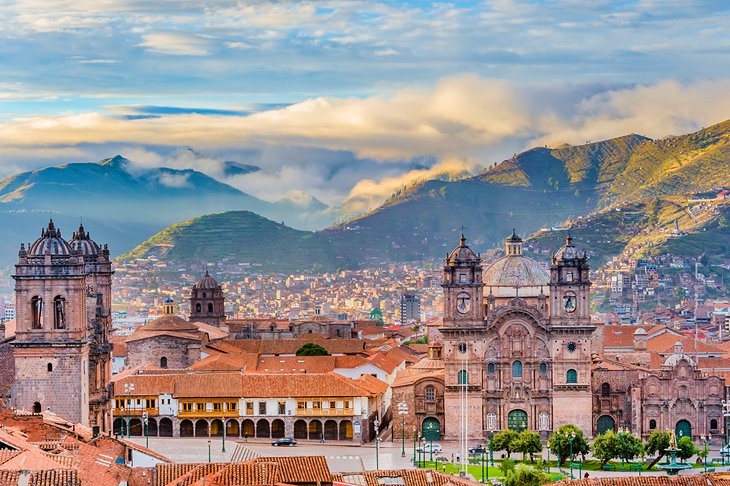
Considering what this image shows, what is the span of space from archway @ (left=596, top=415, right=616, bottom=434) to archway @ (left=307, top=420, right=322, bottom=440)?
15158 mm

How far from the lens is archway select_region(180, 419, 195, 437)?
9381 centimetres

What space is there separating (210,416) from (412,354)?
38.6 metres

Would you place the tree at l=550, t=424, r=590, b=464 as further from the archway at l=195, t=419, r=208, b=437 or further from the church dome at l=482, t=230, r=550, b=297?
the archway at l=195, t=419, r=208, b=437

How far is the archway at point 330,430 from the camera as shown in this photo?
93750mm

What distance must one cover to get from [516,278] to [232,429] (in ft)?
59.0

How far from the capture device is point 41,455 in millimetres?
46625

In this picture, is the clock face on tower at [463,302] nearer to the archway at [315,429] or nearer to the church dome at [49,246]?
the archway at [315,429]

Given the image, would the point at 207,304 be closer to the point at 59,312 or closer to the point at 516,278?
the point at 516,278

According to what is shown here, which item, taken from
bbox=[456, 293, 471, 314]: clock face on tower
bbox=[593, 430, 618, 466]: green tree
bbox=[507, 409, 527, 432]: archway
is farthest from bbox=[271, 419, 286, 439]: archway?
bbox=[593, 430, 618, 466]: green tree

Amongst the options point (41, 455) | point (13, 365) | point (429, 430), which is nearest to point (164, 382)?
point (429, 430)

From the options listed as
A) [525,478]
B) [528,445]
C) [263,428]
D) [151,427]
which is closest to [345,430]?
[263,428]

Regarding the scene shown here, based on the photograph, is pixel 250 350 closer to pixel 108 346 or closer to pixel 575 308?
pixel 575 308

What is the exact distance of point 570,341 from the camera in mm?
93500

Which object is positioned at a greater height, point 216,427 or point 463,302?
point 463,302
